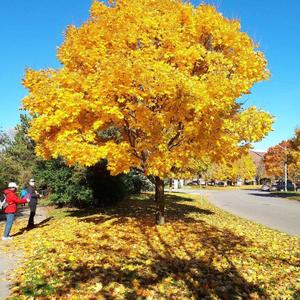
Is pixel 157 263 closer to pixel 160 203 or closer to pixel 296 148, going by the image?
pixel 160 203

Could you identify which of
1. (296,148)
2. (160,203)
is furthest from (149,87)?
(296,148)

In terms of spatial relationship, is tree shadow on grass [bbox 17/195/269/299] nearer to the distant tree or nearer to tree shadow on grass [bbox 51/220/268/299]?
tree shadow on grass [bbox 51/220/268/299]

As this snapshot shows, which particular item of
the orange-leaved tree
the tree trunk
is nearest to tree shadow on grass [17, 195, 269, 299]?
the tree trunk

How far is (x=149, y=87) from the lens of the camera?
410 inches

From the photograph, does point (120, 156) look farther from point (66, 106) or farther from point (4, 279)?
point (4, 279)

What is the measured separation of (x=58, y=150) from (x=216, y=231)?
18.5 feet

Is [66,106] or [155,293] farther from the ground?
[66,106]

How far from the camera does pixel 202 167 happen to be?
27.1 metres

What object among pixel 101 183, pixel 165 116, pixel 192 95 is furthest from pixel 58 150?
pixel 101 183

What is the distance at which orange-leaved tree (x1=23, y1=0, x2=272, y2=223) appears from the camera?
10.6 metres

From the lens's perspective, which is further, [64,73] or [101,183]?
[101,183]

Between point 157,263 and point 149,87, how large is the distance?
4637 millimetres

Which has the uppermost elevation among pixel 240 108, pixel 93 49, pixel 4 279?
pixel 93 49

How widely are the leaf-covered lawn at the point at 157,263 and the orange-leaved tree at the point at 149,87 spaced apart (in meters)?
2.16
